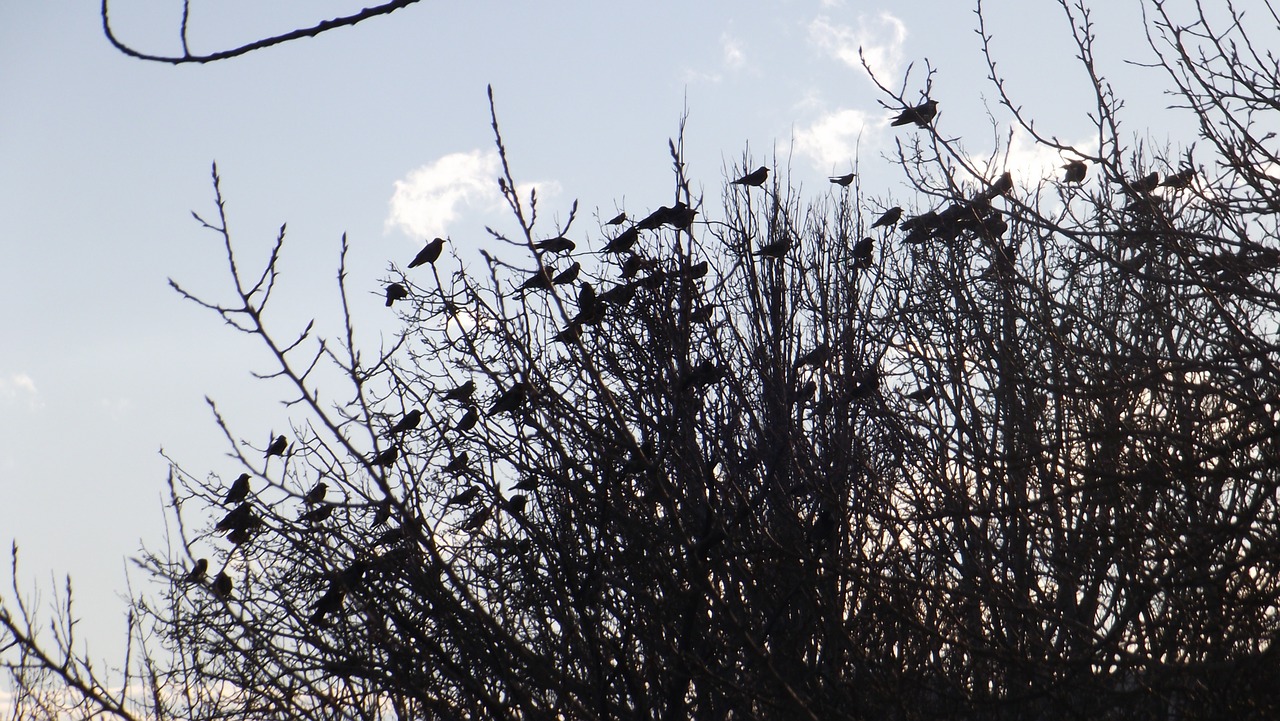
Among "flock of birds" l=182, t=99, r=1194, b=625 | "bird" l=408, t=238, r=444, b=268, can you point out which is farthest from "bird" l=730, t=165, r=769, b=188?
"bird" l=408, t=238, r=444, b=268

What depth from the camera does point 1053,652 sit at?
14.4ft

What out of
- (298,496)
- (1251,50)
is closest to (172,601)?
(298,496)

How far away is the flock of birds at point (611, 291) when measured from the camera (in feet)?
17.0

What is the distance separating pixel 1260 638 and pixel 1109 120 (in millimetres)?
2313

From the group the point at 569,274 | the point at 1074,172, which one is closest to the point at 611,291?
the point at 569,274

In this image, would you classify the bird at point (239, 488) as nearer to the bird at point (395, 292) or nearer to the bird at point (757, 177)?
the bird at point (395, 292)

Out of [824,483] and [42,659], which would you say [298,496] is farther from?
[824,483]

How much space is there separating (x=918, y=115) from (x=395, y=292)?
431 centimetres

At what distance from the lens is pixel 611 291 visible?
6621 millimetres

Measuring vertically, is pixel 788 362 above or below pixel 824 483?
above

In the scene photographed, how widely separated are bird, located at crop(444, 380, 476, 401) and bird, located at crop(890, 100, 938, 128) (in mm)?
3703

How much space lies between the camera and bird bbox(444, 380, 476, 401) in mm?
8086

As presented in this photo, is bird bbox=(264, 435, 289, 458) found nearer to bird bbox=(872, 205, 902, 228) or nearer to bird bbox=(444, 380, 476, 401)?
bird bbox=(444, 380, 476, 401)

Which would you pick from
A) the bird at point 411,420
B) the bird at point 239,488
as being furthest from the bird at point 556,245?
the bird at point 239,488
